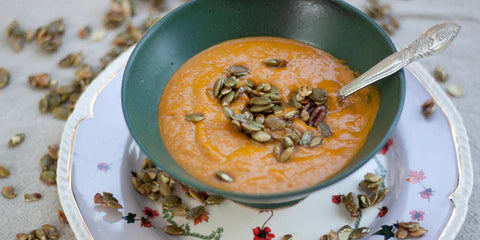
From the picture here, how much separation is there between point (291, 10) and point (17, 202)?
1.54 meters

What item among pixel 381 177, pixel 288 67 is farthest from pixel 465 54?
pixel 288 67

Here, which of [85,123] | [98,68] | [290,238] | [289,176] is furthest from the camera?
[98,68]

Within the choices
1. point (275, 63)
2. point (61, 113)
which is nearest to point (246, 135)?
point (275, 63)

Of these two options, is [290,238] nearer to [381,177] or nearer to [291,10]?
[381,177]

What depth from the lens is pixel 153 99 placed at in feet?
5.79

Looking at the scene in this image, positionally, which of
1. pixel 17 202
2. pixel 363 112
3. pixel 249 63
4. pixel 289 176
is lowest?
pixel 17 202

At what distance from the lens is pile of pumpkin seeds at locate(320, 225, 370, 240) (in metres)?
1.65

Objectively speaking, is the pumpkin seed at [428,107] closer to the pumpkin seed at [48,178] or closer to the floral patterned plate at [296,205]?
the floral patterned plate at [296,205]

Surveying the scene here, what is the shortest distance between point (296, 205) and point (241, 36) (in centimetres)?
82

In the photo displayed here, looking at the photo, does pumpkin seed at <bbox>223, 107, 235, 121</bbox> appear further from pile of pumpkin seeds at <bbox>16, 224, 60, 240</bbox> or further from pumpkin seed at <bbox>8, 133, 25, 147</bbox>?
pumpkin seed at <bbox>8, 133, 25, 147</bbox>

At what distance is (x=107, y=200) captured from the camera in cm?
171

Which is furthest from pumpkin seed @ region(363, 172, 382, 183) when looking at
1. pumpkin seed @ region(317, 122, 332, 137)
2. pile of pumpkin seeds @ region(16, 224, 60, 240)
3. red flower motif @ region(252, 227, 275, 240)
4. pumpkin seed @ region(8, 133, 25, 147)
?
pumpkin seed @ region(8, 133, 25, 147)

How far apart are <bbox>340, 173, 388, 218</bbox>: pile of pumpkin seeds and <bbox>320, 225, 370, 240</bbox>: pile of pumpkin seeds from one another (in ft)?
0.26

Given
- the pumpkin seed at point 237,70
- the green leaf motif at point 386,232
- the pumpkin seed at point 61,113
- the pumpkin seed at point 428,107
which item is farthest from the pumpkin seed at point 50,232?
the pumpkin seed at point 428,107
